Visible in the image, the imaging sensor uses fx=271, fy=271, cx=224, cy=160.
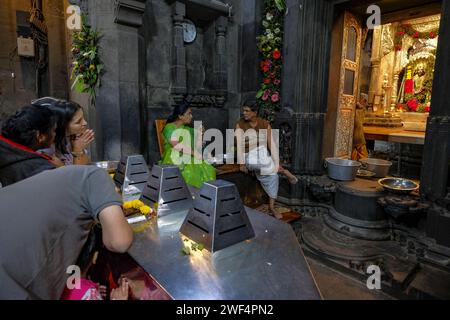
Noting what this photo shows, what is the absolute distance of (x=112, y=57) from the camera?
4160 mm

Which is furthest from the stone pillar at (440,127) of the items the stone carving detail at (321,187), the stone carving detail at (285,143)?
the stone carving detail at (285,143)

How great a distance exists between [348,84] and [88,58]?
4508 mm

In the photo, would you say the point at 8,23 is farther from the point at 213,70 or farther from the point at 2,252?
the point at 2,252

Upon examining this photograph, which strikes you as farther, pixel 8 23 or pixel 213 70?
pixel 8 23

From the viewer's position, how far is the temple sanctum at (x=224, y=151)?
4.08 feet

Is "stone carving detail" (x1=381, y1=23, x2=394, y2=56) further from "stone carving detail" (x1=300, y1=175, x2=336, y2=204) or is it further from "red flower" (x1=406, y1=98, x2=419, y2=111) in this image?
"stone carving detail" (x1=300, y1=175, x2=336, y2=204)

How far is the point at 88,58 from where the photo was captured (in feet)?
13.6

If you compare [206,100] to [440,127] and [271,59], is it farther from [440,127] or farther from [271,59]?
[440,127]

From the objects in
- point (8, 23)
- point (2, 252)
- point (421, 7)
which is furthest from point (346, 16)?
point (8, 23)

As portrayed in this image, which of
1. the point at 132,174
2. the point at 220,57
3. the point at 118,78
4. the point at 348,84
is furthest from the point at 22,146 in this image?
the point at 348,84

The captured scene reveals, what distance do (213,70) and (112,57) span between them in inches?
84.2

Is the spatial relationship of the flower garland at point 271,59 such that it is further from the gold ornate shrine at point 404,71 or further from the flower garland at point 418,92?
the flower garland at point 418,92

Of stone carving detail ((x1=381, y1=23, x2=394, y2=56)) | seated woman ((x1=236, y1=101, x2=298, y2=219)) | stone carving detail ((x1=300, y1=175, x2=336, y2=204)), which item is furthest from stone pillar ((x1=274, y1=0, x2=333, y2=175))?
stone carving detail ((x1=381, y1=23, x2=394, y2=56))

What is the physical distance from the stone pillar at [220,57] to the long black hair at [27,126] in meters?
4.37
